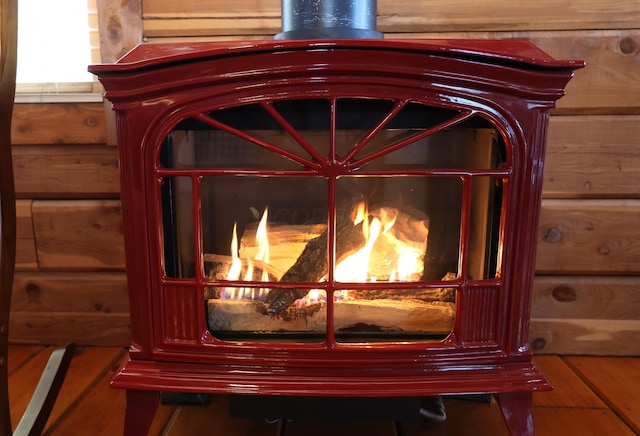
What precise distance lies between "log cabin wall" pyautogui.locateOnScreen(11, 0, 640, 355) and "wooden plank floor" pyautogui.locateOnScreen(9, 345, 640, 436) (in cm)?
13

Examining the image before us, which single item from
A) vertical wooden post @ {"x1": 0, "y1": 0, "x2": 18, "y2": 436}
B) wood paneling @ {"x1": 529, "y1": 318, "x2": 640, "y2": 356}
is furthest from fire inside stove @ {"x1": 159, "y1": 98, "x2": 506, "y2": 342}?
wood paneling @ {"x1": 529, "y1": 318, "x2": 640, "y2": 356}

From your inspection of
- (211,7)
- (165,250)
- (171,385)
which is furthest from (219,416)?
(211,7)

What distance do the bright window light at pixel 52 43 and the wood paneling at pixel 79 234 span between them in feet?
1.14

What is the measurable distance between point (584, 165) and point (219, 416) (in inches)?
40.0

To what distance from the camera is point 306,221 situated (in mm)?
877

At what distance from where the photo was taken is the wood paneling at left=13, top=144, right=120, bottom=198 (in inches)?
47.5

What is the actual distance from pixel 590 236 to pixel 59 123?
1348 millimetres

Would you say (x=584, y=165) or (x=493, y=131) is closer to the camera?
(x=493, y=131)

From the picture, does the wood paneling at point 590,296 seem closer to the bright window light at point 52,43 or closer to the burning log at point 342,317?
the burning log at point 342,317

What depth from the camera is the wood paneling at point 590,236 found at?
3.78 ft

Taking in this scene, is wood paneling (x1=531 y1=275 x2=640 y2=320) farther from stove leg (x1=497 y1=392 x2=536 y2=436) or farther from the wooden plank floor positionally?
stove leg (x1=497 y1=392 x2=536 y2=436)

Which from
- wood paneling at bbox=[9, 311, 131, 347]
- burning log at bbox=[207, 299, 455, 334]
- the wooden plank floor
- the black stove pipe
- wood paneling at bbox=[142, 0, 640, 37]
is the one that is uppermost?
wood paneling at bbox=[142, 0, 640, 37]

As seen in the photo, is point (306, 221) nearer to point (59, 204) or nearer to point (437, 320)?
point (437, 320)

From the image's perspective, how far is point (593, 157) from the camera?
113 cm
